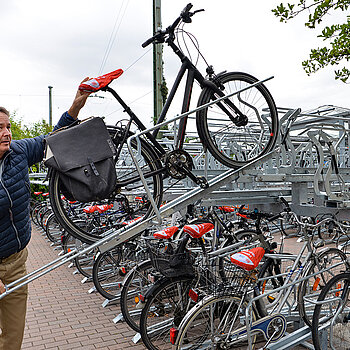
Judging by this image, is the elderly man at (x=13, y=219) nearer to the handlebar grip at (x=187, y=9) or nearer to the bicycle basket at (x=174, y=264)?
the handlebar grip at (x=187, y=9)

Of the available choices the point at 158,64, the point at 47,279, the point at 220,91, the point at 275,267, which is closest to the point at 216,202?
the point at 275,267

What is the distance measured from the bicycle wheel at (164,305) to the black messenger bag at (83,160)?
63.4 inches

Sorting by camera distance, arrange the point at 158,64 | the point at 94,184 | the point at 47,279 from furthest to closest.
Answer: the point at 158,64 → the point at 47,279 → the point at 94,184

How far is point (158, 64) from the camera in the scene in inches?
444

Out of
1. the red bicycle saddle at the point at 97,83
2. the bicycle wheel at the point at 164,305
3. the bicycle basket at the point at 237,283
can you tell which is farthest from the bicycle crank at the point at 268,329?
the red bicycle saddle at the point at 97,83

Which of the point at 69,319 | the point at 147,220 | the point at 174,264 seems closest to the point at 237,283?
the point at 174,264

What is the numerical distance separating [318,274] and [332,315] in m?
0.39

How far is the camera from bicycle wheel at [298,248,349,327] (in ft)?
12.4

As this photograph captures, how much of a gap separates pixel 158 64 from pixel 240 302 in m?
9.16

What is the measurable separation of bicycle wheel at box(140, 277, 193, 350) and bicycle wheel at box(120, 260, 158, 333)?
1.57ft

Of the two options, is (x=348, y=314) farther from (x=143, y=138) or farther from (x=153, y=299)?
(x=143, y=138)

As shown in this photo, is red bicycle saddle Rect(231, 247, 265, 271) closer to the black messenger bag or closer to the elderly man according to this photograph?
the black messenger bag

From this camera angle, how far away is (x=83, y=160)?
8.47ft

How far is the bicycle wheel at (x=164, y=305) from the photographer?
3.84 m
